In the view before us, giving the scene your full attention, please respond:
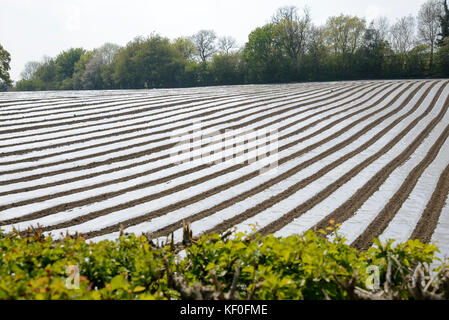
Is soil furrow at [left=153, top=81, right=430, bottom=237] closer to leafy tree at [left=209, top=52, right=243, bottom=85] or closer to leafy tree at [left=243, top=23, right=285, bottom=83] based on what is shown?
leafy tree at [left=243, top=23, right=285, bottom=83]

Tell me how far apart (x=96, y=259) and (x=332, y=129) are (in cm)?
1044

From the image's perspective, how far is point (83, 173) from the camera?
7.41 m

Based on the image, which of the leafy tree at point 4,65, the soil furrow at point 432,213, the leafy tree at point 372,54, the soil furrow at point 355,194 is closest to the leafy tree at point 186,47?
the leafy tree at point 4,65

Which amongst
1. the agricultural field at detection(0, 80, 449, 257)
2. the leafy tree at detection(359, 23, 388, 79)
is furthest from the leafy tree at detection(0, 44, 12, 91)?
the leafy tree at detection(359, 23, 388, 79)

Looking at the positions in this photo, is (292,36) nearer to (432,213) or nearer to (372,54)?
(372,54)

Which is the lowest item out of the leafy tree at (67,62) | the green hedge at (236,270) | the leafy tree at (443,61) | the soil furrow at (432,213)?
the soil furrow at (432,213)

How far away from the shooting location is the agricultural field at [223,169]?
18.1 ft

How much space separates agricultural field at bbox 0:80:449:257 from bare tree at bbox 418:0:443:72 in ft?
85.4

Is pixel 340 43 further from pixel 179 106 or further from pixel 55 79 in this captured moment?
pixel 55 79

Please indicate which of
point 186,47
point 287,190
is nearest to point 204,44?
point 186,47

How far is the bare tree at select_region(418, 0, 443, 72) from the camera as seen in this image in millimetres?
33750

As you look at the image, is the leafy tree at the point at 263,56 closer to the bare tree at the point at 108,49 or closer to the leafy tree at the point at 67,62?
the bare tree at the point at 108,49

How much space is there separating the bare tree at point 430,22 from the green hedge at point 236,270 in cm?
3885
